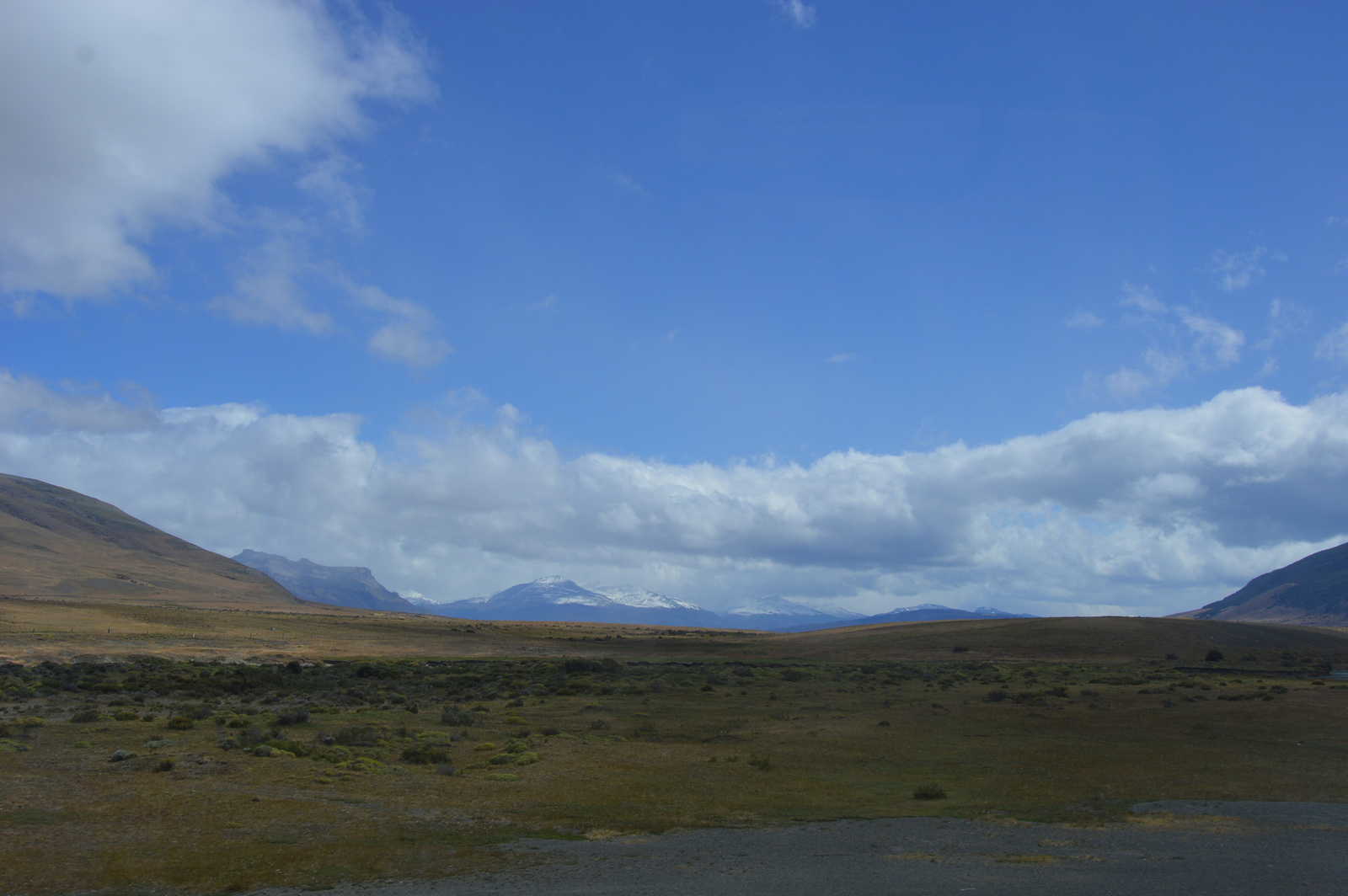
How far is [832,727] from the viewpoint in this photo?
115 ft

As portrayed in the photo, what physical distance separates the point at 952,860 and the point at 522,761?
1483cm

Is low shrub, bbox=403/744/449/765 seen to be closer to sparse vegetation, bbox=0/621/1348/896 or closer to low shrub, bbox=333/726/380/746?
sparse vegetation, bbox=0/621/1348/896

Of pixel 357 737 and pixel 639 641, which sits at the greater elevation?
pixel 357 737

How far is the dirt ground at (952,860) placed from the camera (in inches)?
507

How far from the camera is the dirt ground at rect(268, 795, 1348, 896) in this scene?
12.9 metres

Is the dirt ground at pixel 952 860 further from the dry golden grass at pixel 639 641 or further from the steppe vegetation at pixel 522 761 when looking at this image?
the dry golden grass at pixel 639 641

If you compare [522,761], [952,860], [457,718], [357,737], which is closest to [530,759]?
[522,761]

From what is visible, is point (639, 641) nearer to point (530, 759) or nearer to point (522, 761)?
point (530, 759)

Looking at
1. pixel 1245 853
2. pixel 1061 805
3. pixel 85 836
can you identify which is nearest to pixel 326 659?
pixel 85 836

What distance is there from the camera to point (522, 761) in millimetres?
25234

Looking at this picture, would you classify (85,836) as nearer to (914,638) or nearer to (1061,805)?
(1061,805)

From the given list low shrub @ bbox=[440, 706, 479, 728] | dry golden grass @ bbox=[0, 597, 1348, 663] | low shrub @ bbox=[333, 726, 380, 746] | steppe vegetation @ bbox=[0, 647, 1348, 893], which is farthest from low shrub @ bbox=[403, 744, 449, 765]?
dry golden grass @ bbox=[0, 597, 1348, 663]

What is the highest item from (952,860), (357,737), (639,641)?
(952,860)

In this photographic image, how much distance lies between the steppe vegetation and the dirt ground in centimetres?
118
